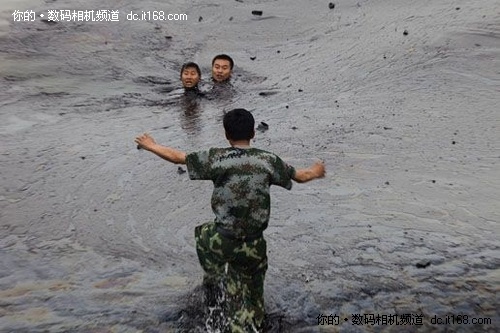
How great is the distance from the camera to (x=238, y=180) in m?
3.88

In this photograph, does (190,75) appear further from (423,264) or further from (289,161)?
(423,264)

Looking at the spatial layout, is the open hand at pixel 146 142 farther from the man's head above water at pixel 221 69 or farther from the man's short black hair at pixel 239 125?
the man's head above water at pixel 221 69

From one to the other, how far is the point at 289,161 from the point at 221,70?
3337 mm

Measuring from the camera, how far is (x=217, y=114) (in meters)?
8.52

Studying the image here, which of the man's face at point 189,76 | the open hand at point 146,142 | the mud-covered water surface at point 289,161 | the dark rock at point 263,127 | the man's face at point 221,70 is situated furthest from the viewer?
the man's face at point 221,70

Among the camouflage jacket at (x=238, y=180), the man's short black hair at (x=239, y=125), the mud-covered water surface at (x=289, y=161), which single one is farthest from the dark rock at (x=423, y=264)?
the man's short black hair at (x=239, y=125)

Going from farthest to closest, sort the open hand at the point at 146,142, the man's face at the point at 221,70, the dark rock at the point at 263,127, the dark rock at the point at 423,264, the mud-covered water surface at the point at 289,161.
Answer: the man's face at the point at 221,70 < the dark rock at the point at 263,127 < the dark rock at the point at 423,264 < the mud-covered water surface at the point at 289,161 < the open hand at the point at 146,142

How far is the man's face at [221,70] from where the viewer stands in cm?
975

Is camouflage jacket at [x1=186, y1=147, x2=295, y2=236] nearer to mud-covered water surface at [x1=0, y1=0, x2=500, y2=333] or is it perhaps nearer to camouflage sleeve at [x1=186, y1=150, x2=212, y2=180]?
camouflage sleeve at [x1=186, y1=150, x2=212, y2=180]

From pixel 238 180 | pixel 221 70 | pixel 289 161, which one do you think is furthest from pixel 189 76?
pixel 238 180

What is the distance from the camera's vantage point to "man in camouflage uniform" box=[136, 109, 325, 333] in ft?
12.7

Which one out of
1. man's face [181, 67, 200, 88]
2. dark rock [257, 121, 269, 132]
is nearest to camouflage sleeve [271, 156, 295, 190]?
dark rock [257, 121, 269, 132]

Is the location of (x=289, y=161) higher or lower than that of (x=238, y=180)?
lower

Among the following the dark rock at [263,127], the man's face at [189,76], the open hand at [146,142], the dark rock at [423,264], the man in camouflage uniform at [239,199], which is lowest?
the dark rock at [423,264]
